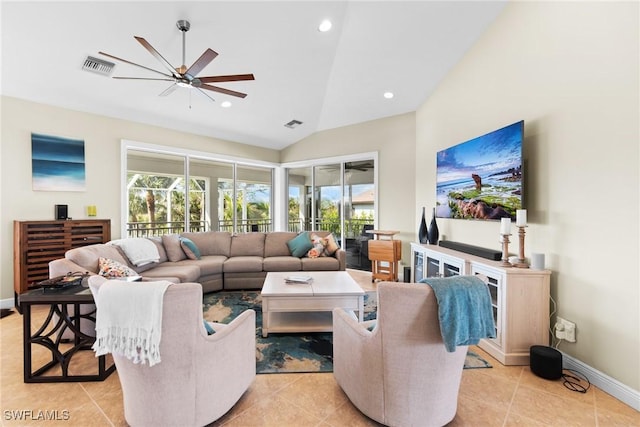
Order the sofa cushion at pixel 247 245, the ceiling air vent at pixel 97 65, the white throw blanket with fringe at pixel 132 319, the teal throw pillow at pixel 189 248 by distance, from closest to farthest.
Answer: the white throw blanket with fringe at pixel 132 319
the ceiling air vent at pixel 97 65
the teal throw pillow at pixel 189 248
the sofa cushion at pixel 247 245

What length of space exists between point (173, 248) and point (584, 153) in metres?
4.85

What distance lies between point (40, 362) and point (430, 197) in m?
4.89

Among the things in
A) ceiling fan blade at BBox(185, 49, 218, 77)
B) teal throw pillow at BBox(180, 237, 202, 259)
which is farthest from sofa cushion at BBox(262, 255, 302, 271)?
ceiling fan blade at BBox(185, 49, 218, 77)

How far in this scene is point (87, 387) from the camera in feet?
6.83

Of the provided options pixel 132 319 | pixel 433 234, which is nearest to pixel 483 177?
pixel 433 234

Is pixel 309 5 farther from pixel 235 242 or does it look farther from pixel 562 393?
pixel 562 393

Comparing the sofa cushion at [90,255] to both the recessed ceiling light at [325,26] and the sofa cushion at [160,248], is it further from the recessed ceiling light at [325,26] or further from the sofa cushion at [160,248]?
the recessed ceiling light at [325,26]

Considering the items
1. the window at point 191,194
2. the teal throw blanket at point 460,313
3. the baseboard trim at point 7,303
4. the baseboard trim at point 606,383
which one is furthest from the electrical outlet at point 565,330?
the baseboard trim at point 7,303

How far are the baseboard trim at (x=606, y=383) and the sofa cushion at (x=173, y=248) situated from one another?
4.64 m

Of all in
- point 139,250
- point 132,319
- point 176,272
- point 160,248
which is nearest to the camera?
point 132,319

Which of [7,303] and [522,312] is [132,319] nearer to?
[522,312]

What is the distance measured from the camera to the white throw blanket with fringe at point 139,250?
3734 mm

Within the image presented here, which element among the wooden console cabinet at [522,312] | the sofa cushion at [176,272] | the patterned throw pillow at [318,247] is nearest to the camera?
the wooden console cabinet at [522,312]

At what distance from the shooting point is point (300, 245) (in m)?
4.89
